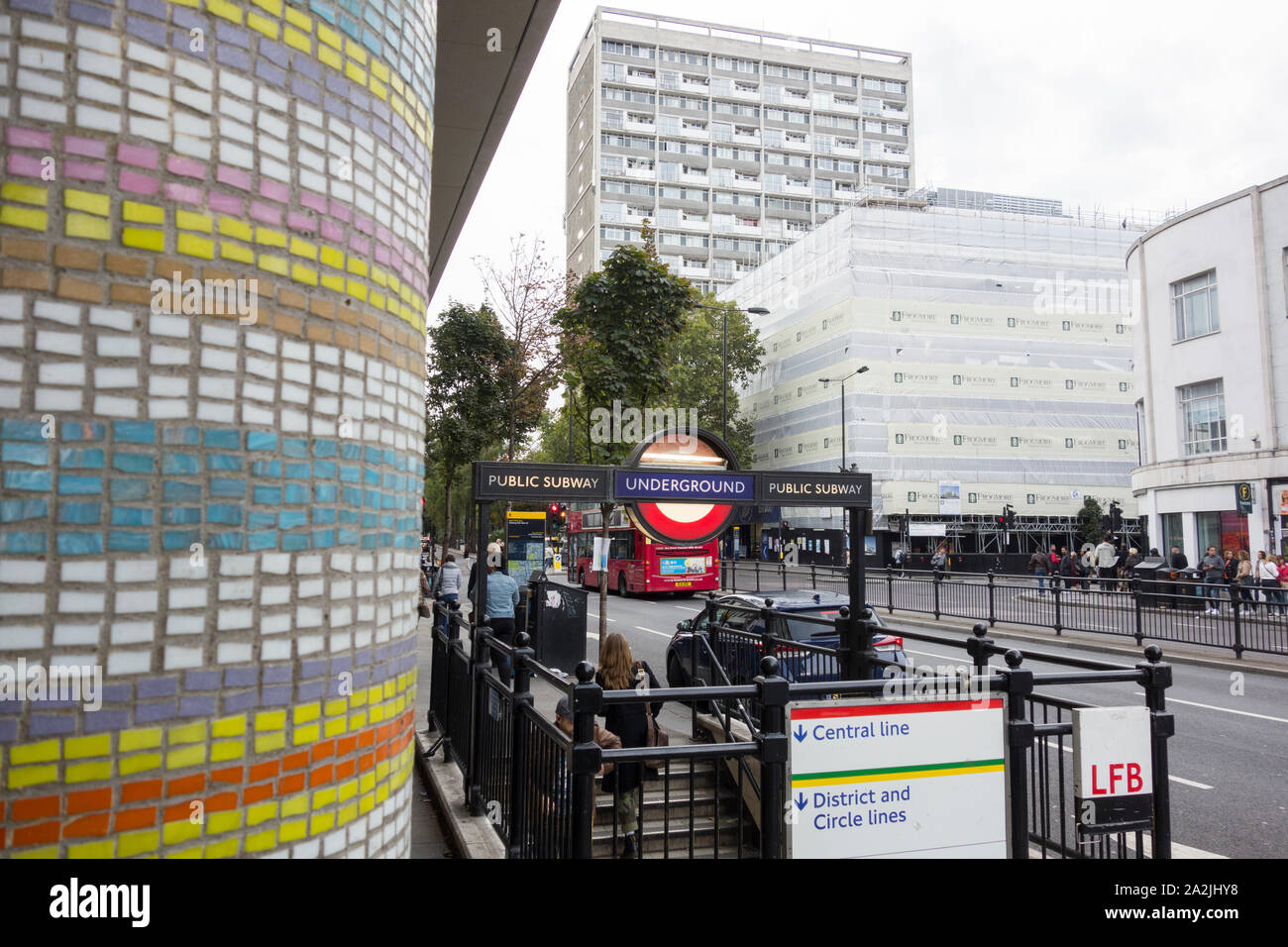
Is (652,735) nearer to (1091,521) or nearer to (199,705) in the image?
(199,705)

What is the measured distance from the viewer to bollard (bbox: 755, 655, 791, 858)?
362 centimetres

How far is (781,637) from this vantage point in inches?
322

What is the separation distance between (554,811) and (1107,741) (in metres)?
2.76

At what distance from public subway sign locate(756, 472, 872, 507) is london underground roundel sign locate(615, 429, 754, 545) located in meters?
0.15

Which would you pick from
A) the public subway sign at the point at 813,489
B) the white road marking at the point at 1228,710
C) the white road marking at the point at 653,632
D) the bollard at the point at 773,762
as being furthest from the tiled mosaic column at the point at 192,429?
the white road marking at the point at 653,632

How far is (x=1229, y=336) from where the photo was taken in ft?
95.4

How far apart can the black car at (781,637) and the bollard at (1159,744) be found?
2161mm

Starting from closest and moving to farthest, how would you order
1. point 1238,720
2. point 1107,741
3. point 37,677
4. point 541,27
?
point 37,677 < point 1107,741 < point 541,27 < point 1238,720

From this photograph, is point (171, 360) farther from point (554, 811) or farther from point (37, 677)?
point (554, 811)

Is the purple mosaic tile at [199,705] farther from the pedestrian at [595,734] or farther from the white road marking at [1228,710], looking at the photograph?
the white road marking at [1228,710]

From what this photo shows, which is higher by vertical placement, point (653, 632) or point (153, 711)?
point (153, 711)

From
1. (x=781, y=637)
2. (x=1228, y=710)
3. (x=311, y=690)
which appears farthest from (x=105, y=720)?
(x=1228, y=710)

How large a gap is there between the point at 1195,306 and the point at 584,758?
3445cm
